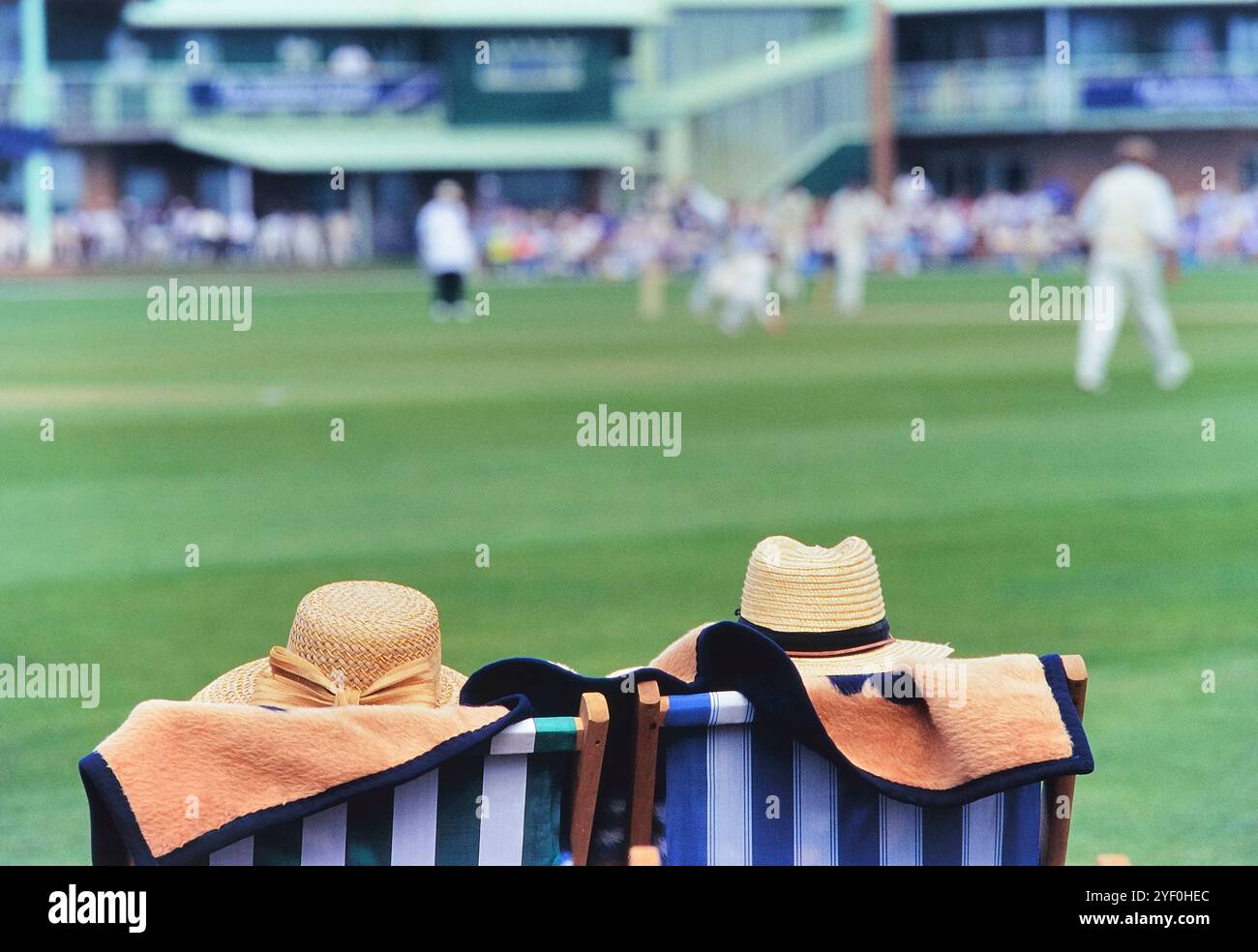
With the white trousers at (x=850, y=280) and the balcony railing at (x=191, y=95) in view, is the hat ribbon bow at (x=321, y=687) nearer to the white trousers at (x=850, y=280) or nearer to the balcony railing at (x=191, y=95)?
the white trousers at (x=850, y=280)

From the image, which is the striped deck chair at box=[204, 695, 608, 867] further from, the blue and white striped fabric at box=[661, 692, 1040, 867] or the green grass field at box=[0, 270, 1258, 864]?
the green grass field at box=[0, 270, 1258, 864]

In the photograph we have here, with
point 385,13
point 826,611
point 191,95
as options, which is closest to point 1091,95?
point 385,13

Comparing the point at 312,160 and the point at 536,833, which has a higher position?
the point at 312,160

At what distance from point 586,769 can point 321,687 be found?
48 centimetres

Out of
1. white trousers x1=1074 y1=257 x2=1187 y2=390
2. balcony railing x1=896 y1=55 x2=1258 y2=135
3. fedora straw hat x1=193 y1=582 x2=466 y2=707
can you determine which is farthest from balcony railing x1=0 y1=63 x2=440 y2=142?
fedora straw hat x1=193 y1=582 x2=466 y2=707

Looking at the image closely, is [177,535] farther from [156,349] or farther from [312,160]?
[312,160]

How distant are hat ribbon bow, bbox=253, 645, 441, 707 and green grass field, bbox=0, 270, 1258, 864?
Answer: 190cm

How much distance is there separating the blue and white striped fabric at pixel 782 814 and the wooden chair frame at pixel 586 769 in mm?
129

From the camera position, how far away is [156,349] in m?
23.7
